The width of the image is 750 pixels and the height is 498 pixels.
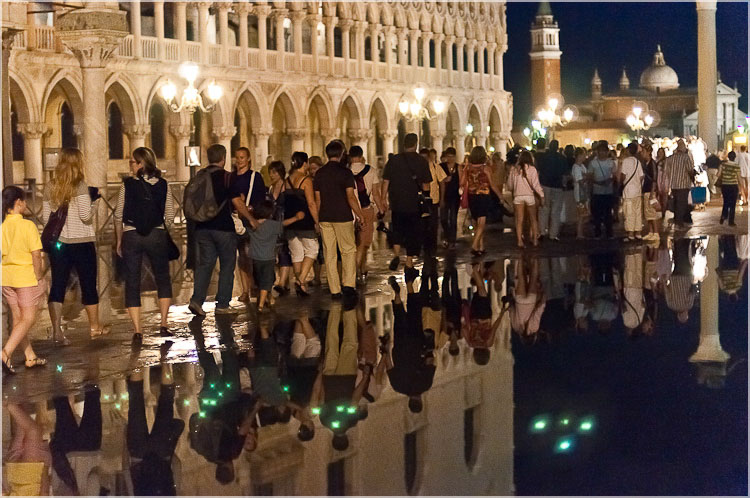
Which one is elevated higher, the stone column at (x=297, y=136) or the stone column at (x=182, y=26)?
the stone column at (x=182, y=26)

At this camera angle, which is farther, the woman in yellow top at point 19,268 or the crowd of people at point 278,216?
the crowd of people at point 278,216

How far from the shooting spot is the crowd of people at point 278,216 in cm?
969

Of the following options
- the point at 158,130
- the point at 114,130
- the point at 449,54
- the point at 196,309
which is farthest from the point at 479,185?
the point at 449,54

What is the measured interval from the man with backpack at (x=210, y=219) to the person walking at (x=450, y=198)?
19.2 ft

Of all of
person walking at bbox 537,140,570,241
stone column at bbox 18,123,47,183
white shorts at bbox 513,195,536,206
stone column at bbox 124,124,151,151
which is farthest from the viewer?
stone column at bbox 124,124,151,151

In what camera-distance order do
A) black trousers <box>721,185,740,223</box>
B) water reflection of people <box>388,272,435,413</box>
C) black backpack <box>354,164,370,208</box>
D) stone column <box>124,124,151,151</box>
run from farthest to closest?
stone column <box>124,124,151,151</box> → black trousers <box>721,185,740,223</box> → black backpack <box>354,164,370,208</box> → water reflection of people <box>388,272,435,413</box>

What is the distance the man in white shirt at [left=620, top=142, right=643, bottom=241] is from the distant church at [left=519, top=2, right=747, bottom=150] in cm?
7826

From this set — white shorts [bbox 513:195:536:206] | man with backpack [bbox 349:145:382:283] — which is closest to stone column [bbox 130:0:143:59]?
white shorts [bbox 513:195:536:206]

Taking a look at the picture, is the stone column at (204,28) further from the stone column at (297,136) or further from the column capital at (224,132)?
the stone column at (297,136)

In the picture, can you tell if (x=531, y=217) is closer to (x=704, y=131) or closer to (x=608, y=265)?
(x=608, y=265)

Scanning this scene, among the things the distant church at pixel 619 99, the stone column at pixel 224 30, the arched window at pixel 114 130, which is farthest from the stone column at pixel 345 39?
the distant church at pixel 619 99

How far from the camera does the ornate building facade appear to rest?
30.4m

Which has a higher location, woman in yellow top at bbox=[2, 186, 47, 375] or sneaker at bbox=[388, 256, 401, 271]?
woman in yellow top at bbox=[2, 186, 47, 375]

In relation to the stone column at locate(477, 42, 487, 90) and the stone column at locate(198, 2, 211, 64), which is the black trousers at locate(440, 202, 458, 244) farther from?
the stone column at locate(477, 42, 487, 90)
